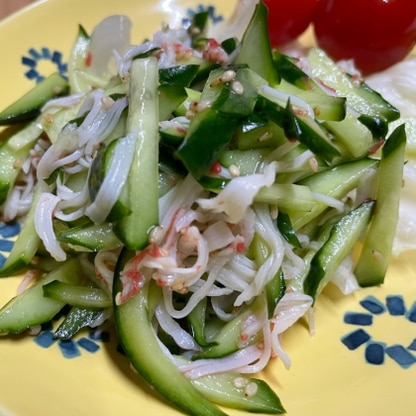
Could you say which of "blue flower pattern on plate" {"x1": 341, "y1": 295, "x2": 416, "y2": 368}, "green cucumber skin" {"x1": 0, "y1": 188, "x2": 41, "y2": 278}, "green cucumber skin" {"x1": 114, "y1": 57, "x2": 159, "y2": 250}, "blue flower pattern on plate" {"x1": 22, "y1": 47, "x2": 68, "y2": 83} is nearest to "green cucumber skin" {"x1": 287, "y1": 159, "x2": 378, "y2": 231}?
"blue flower pattern on plate" {"x1": 341, "y1": 295, "x2": 416, "y2": 368}

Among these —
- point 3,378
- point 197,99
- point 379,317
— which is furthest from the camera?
point 379,317

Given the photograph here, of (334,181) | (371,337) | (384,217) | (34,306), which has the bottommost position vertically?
(371,337)

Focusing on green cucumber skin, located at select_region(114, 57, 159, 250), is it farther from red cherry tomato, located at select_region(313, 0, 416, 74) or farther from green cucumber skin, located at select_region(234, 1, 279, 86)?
red cherry tomato, located at select_region(313, 0, 416, 74)

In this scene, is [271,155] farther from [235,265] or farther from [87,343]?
[87,343]

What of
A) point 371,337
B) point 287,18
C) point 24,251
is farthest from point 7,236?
point 287,18

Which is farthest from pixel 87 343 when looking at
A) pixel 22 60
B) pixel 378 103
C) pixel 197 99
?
pixel 22 60

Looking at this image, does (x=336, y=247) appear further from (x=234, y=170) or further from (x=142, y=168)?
(x=142, y=168)

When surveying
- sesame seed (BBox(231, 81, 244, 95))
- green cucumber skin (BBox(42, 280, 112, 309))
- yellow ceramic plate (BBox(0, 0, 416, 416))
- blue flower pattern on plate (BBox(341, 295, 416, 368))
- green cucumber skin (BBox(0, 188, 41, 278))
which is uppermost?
sesame seed (BBox(231, 81, 244, 95))
